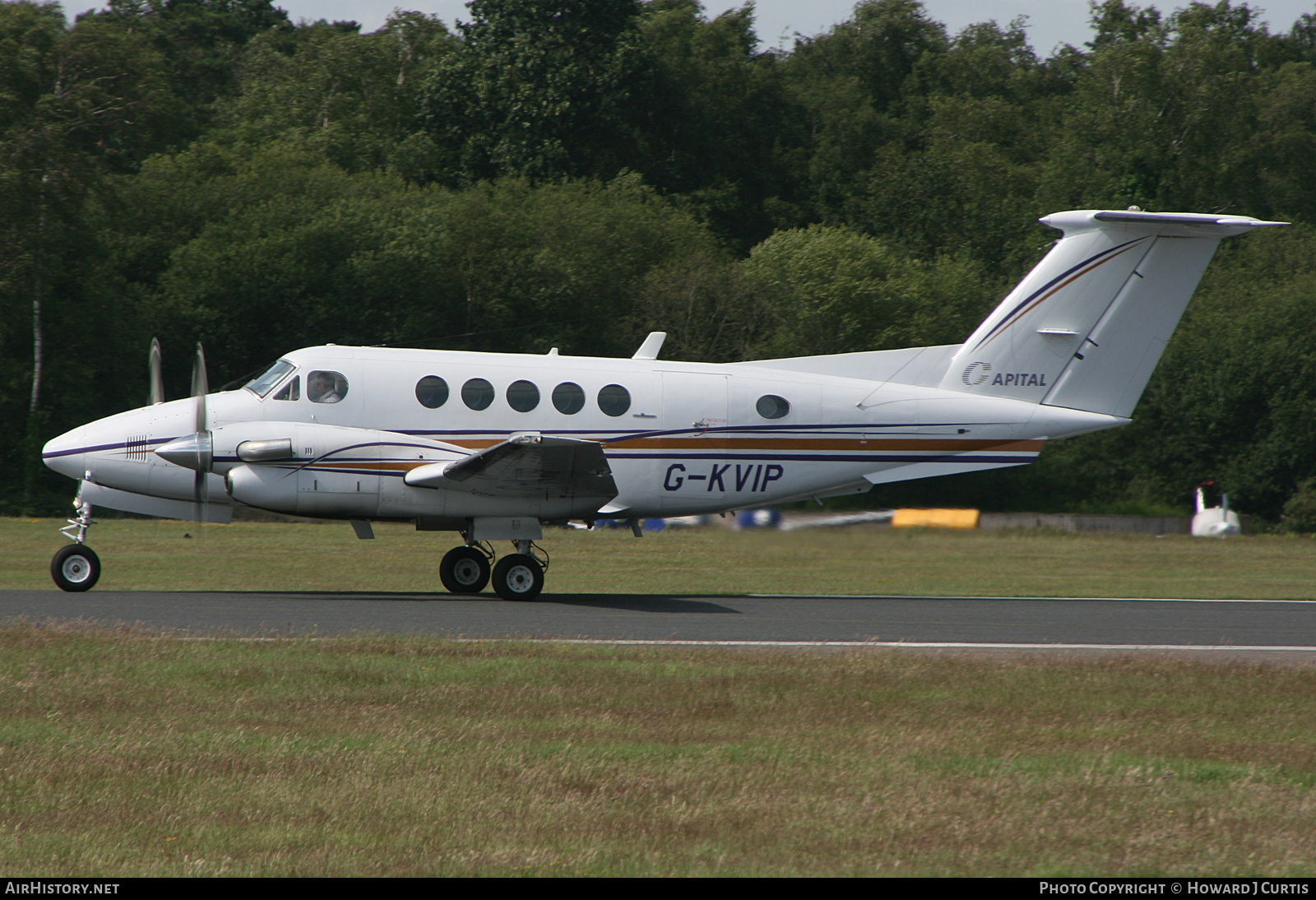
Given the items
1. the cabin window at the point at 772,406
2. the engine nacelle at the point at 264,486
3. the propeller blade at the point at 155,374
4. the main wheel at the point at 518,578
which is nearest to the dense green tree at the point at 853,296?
the cabin window at the point at 772,406

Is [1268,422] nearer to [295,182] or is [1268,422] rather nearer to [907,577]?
[907,577]

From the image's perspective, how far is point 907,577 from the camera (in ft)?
73.3

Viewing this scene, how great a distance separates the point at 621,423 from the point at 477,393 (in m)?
1.91

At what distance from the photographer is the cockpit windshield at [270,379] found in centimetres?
1559

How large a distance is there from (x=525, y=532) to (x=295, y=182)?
107ft

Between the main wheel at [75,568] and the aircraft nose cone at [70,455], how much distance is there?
0.94 m

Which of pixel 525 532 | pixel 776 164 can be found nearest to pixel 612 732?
pixel 525 532

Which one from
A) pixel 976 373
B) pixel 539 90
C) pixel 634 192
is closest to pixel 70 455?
pixel 976 373

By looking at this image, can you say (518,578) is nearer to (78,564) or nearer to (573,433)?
(573,433)

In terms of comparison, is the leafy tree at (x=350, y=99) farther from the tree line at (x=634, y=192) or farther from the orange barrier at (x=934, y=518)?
the orange barrier at (x=934, y=518)

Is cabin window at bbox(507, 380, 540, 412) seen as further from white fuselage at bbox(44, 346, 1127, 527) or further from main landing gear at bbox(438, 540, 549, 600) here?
main landing gear at bbox(438, 540, 549, 600)

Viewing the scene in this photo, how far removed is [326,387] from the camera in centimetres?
1562

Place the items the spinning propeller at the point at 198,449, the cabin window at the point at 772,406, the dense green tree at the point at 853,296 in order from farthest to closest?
1. the dense green tree at the point at 853,296
2. the cabin window at the point at 772,406
3. the spinning propeller at the point at 198,449

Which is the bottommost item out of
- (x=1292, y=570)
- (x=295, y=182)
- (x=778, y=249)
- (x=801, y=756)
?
(x=1292, y=570)
